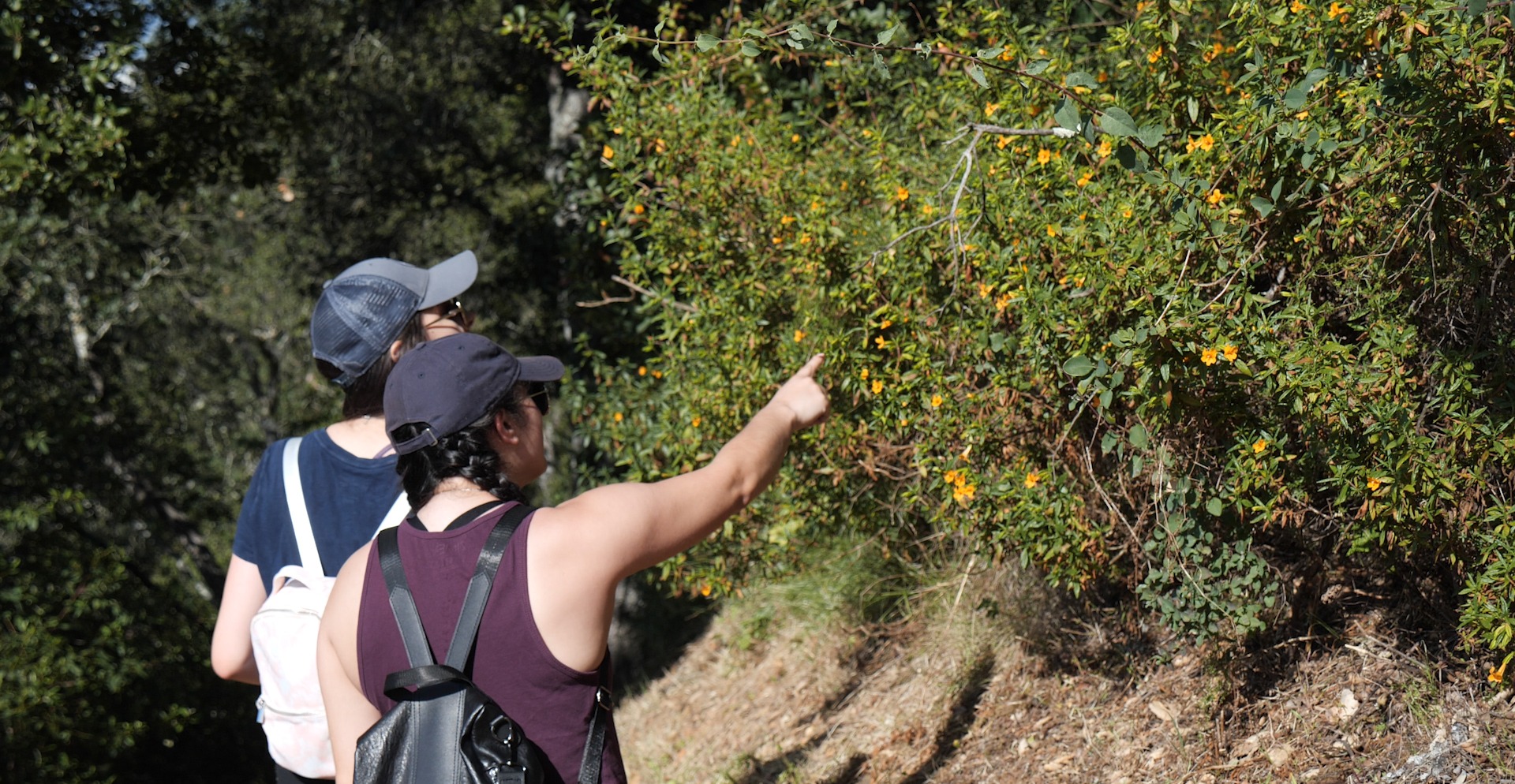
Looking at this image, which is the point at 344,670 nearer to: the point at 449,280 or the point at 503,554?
the point at 503,554

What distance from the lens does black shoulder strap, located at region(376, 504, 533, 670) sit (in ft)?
5.77

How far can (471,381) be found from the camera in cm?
191

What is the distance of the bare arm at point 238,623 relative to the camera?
7.70ft

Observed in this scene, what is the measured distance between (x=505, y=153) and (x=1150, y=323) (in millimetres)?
6160

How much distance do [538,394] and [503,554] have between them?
39 centimetres

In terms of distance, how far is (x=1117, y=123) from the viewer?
2059mm

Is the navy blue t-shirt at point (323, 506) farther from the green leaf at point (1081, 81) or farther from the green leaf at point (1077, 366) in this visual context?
the green leaf at point (1081, 81)

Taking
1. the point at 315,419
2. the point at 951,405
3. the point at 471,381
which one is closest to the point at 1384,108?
the point at 951,405

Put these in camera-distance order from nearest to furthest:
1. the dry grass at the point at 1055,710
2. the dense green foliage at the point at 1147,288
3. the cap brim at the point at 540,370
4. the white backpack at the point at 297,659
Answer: the cap brim at the point at 540,370 < the white backpack at the point at 297,659 < the dense green foliage at the point at 1147,288 < the dry grass at the point at 1055,710

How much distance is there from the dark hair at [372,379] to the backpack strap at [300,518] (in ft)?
0.44

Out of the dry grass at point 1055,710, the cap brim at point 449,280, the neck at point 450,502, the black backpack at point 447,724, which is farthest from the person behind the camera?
the dry grass at point 1055,710

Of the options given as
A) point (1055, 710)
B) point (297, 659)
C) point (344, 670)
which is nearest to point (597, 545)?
point (344, 670)

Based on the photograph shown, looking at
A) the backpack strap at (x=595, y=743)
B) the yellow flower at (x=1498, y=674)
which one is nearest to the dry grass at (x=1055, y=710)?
the yellow flower at (x=1498, y=674)

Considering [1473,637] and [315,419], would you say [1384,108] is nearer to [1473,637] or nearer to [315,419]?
[1473,637]
